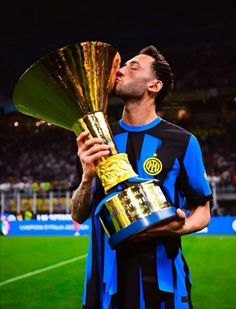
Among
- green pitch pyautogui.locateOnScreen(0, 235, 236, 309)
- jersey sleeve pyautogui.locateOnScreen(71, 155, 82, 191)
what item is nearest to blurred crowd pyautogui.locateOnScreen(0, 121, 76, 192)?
green pitch pyautogui.locateOnScreen(0, 235, 236, 309)

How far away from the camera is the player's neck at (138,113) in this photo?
162 cm

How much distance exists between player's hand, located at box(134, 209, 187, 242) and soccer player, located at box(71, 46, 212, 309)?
0.04 m

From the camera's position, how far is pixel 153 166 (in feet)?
5.06

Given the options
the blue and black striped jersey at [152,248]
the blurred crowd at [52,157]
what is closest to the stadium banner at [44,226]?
the blurred crowd at [52,157]

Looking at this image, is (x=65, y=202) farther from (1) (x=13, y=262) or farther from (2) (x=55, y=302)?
(2) (x=55, y=302)

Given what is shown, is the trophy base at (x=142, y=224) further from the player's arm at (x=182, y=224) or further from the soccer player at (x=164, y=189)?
the soccer player at (x=164, y=189)

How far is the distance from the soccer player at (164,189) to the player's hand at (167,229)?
4 centimetres

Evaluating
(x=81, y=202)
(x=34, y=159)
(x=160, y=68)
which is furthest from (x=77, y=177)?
(x=34, y=159)

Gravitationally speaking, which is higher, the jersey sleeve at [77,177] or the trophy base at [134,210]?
the jersey sleeve at [77,177]

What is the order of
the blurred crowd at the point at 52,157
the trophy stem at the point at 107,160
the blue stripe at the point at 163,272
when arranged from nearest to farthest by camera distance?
the trophy stem at the point at 107,160, the blue stripe at the point at 163,272, the blurred crowd at the point at 52,157

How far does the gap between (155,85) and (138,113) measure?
133mm

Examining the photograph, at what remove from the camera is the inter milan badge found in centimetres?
154

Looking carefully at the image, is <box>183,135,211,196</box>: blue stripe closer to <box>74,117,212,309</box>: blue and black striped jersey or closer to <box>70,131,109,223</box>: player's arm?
<box>74,117,212,309</box>: blue and black striped jersey

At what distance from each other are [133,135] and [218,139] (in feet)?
59.7
